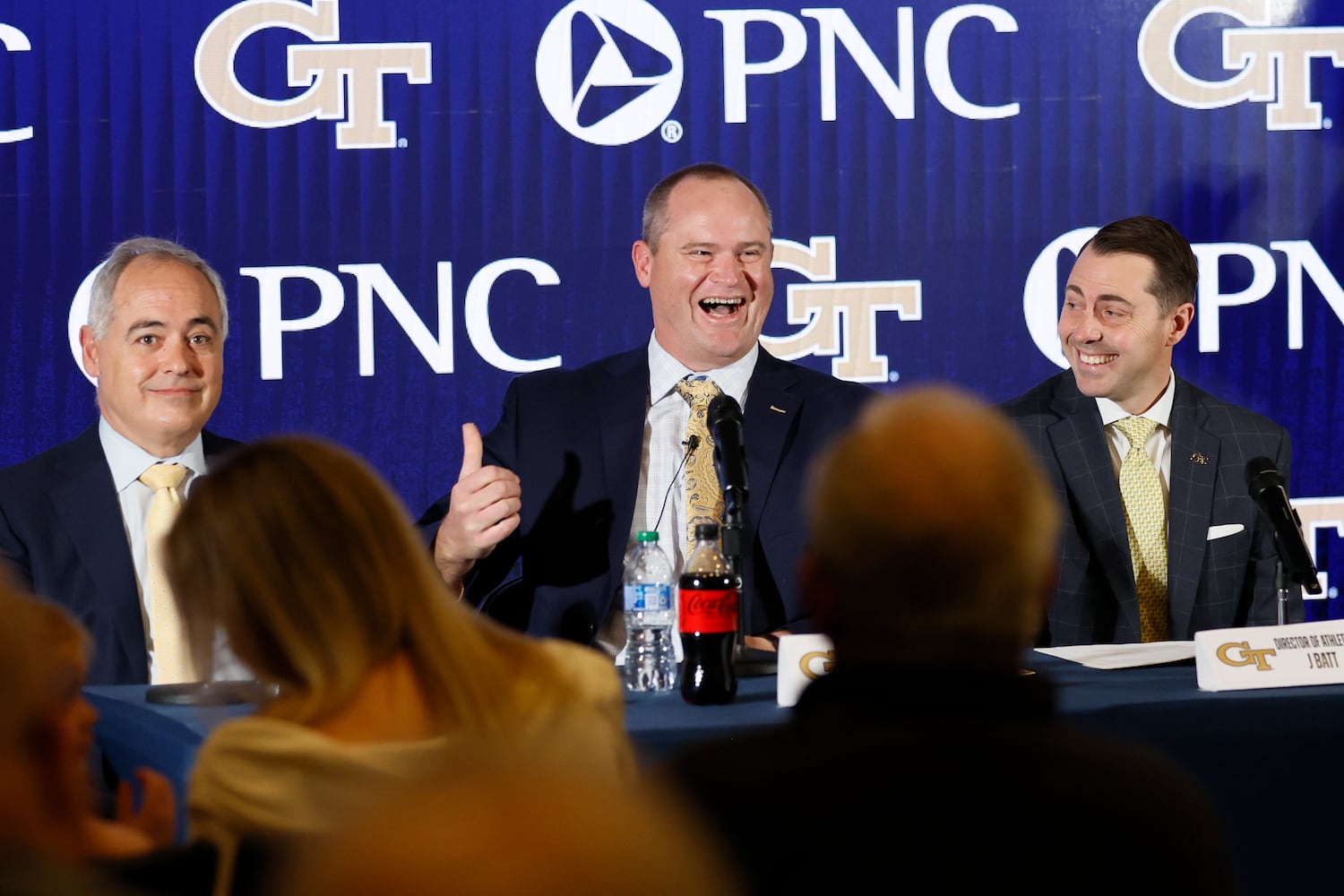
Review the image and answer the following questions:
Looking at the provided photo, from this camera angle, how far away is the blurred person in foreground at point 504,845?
41 centimetres

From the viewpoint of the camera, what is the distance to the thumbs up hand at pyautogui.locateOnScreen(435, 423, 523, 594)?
8.70ft

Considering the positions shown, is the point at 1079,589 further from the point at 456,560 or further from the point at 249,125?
the point at 249,125

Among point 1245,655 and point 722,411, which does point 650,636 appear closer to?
point 722,411

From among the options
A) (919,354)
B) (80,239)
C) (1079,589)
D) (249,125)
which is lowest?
(1079,589)

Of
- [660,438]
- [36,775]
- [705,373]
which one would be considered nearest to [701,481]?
[660,438]

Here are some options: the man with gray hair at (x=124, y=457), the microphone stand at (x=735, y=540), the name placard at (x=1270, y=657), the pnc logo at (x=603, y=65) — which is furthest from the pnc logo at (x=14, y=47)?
the name placard at (x=1270, y=657)

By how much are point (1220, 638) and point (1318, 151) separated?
2.24 meters

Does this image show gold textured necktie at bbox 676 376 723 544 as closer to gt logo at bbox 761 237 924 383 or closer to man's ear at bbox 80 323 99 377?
gt logo at bbox 761 237 924 383

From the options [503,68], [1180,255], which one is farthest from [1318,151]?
[503,68]

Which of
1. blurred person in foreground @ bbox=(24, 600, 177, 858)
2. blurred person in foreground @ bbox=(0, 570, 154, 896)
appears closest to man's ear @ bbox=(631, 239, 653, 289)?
blurred person in foreground @ bbox=(24, 600, 177, 858)

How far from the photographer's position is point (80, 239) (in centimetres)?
390

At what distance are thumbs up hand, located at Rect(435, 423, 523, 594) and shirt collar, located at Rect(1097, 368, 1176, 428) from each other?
1.33 m

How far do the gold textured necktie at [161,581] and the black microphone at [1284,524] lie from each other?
72.7 inches

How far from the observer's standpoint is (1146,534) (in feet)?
10.3
